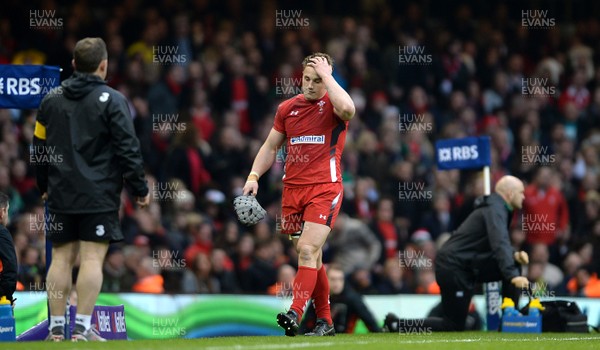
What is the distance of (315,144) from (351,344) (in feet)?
6.80

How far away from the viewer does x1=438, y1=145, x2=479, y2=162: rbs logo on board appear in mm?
14438

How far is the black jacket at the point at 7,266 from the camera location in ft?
35.4

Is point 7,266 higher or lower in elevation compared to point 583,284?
higher

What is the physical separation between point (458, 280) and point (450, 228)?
563 cm

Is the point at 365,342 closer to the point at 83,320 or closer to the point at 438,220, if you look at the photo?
the point at 83,320

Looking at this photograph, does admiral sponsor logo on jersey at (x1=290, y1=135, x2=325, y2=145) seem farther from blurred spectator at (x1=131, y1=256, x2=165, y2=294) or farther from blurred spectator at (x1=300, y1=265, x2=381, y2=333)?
blurred spectator at (x1=131, y1=256, x2=165, y2=294)

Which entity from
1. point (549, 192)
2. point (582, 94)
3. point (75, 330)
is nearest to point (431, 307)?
point (549, 192)

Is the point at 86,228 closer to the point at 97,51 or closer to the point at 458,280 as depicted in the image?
the point at 97,51

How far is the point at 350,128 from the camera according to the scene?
1978 cm

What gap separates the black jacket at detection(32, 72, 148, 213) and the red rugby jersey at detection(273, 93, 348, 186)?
5.95 ft

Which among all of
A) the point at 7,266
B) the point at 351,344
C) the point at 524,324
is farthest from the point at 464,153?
the point at 7,266

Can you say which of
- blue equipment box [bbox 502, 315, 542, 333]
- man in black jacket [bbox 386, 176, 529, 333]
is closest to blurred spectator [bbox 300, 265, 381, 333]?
man in black jacket [bbox 386, 176, 529, 333]

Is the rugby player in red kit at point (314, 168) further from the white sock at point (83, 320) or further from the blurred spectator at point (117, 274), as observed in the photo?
the blurred spectator at point (117, 274)

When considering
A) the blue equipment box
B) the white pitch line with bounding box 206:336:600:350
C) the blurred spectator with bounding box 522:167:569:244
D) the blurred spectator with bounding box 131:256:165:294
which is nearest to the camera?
the white pitch line with bounding box 206:336:600:350
